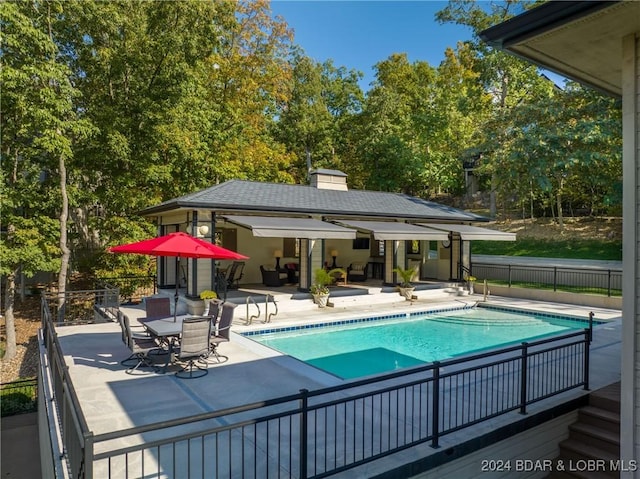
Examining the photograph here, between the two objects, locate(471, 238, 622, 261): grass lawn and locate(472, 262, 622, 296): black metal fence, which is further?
locate(471, 238, 622, 261): grass lawn

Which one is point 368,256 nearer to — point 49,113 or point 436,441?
point 49,113

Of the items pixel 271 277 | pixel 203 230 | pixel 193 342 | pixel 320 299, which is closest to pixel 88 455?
pixel 193 342

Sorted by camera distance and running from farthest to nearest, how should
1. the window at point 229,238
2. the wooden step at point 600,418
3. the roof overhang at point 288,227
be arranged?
the window at point 229,238 < the roof overhang at point 288,227 < the wooden step at point 600,418

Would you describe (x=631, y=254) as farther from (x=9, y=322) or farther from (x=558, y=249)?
(x=558, y=249)

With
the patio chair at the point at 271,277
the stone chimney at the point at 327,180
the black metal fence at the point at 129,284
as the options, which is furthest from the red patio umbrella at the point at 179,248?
the stone chimney at the point at 327,180

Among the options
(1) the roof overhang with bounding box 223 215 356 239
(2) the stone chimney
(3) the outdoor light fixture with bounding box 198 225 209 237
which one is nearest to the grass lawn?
(2) the stone chimney

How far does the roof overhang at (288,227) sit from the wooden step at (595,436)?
10.5 metres

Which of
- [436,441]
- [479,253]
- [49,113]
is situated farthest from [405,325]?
[479,253]

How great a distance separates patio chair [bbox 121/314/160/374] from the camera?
921cm

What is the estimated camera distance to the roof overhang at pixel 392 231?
1811 centimetres

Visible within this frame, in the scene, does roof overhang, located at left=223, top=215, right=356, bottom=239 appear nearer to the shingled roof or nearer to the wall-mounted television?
the shingled roof

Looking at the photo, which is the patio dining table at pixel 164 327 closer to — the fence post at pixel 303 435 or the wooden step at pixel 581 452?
the fence post at pixel 303 435

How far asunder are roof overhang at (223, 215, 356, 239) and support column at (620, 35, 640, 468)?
11.6 meters

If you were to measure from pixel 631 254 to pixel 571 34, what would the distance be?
2.53m
